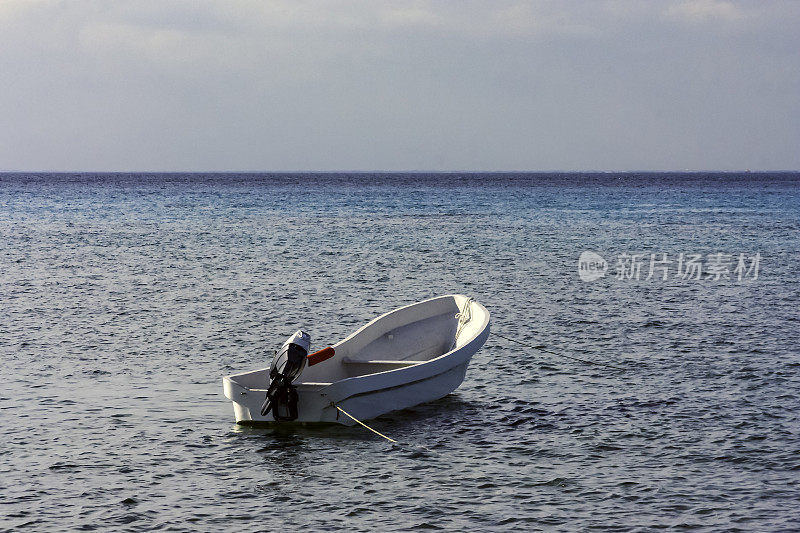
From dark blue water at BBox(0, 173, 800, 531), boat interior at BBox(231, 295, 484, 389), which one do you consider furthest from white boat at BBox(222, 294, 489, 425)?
dark blue water at BBox(0, 173, 800, 531)

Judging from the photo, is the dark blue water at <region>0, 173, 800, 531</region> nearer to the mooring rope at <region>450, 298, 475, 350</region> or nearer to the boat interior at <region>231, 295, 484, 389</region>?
the mooring rope at <region>450, 298, 475, 350</region>

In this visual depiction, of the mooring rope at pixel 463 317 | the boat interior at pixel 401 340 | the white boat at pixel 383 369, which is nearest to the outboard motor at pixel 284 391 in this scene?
the white boat at pixel 383 369

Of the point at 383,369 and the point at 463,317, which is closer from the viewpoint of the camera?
the point at 383,369

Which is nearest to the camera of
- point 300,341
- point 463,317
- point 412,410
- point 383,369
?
point 300,341

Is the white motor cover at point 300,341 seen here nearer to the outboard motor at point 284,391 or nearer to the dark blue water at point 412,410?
the outboard motor at point 284,391

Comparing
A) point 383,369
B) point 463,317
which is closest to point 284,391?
point 383,369

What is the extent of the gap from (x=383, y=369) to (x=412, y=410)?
1510 mm

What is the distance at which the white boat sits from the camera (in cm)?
1298

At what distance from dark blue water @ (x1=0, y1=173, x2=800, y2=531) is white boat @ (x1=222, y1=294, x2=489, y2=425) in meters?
0.31

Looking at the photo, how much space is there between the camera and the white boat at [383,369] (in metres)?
13.0

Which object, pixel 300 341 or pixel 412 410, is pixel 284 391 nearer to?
pixel 300 341

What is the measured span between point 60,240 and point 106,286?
2019 cm

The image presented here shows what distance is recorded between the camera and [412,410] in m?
14.2

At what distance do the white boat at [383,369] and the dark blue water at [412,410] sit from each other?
0.31m
